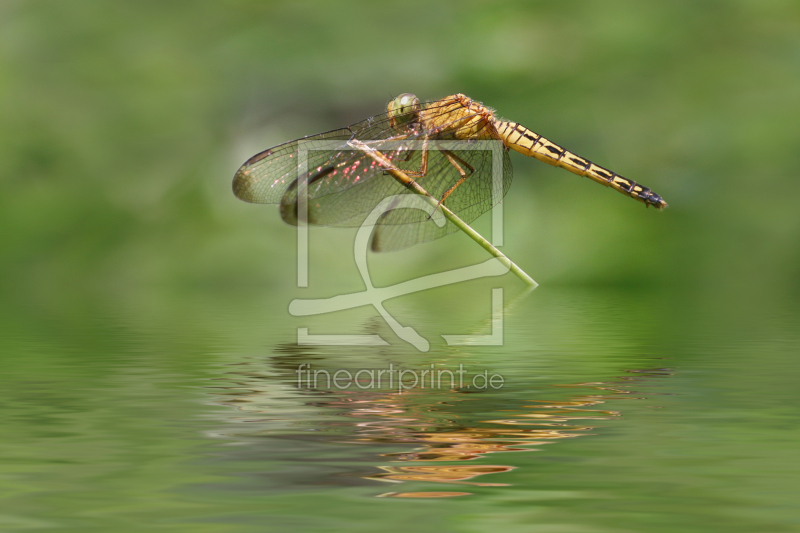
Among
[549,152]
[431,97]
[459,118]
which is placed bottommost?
[549,152]

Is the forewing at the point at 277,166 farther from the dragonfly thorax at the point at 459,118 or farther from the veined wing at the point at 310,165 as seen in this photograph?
the dragonfly thorax at the point at 459,118

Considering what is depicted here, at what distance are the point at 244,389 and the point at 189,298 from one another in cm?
790

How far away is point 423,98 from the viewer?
13094 mm

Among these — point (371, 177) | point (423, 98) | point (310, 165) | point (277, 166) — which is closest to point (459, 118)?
point (371, 177)

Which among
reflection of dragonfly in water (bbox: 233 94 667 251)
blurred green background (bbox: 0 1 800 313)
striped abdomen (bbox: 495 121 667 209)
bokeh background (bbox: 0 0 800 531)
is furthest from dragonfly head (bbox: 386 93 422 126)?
blurred green background (bbox: 0 1 800 313)

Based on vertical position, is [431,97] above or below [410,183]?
above

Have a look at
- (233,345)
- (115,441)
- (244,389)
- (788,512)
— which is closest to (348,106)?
(233,345)

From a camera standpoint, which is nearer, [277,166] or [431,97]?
[277,166]

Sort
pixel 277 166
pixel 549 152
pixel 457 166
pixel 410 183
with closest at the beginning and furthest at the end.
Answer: pixel 277 166
pixel 410 183
pixel 457 166
pixel 549 152

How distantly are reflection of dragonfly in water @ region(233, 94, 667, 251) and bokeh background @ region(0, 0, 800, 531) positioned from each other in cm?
514

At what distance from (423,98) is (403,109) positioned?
6.82 metres

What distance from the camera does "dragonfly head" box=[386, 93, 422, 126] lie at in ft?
21.1

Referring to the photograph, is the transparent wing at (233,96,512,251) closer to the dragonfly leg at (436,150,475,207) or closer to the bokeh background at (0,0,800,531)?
the dragonfly leg at (436,150,475,207)

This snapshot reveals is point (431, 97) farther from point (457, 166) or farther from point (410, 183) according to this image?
point (410, 183)
